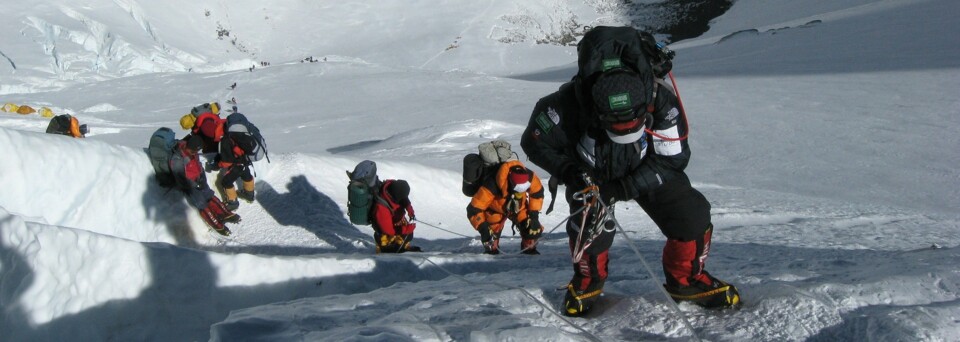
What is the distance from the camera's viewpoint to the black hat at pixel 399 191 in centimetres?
563

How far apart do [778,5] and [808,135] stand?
40111 millimetres

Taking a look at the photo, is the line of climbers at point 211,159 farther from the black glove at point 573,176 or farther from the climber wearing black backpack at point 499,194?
the black glove at point 573,176

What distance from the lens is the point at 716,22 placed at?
155 ft

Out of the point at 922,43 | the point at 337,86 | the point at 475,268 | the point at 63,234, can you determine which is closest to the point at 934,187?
the point at 475,268

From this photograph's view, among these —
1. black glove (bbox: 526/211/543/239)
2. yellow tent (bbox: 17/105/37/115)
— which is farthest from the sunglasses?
yellow tent (bbox: 17/105/37/115)

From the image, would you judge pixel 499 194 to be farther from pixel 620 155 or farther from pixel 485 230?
pixel 620 155

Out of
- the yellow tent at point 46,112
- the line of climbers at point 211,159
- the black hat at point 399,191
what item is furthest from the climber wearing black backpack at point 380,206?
the yellow tent at point 46,112

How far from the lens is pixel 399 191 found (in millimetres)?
5625

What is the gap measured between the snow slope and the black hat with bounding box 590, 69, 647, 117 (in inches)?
22.5

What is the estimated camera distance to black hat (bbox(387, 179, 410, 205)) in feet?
18.5

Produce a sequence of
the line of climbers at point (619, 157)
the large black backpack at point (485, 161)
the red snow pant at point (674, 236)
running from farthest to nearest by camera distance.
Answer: the large black backpack at point (485, 161)
the red snow pant at point (674, 236)
the line of climbers at point (619, 157)

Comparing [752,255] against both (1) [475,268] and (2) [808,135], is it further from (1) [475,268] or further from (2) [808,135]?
(2) [808,135]

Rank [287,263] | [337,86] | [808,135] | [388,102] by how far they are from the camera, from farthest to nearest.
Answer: [337,86] → [388,102] → [808,135] → [287,263]

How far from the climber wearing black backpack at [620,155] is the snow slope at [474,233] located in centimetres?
20
